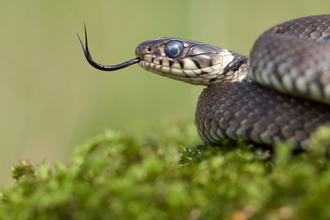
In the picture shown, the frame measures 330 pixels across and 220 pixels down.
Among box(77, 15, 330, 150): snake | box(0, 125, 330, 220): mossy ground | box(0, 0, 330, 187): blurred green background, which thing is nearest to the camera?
box(0, 125, 330, 220): mossy ground

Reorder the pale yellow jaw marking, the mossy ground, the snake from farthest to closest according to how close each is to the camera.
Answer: the pale yellow jaw marking → the snake → the mossy ground

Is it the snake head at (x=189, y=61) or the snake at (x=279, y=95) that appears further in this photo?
the snake head at (x=189, y=61)

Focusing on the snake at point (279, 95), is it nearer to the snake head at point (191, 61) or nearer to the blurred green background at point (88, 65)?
the snake head at point (191, 61)

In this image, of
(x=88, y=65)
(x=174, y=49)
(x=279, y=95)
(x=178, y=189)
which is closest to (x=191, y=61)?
(x=174, y=49)

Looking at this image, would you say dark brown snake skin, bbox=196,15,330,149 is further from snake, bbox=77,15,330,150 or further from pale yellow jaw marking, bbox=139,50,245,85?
pale yellow jaw marking, bbox=139,50,245,85

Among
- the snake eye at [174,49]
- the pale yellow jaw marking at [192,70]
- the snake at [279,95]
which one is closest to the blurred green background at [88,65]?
the pale yellow jaw marking at [192,70]

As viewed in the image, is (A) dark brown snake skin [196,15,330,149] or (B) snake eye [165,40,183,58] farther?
(B) snake eye [165,40,183,58]

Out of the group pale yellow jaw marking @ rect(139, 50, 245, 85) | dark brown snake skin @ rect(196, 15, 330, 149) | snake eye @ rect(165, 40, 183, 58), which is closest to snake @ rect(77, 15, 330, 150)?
dark brown snake skin @ rect(196, 15, 330, 149)

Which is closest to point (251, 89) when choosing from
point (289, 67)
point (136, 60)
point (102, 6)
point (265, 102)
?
point (265, 102)

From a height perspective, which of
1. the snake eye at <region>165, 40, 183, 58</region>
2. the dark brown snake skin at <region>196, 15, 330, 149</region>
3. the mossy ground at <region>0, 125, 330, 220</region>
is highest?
the snake eye at <region>165, 40, 183, 58</region>
